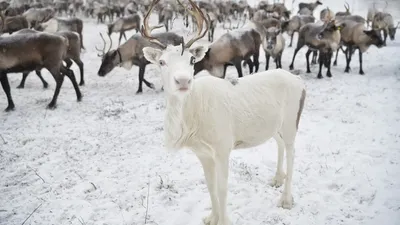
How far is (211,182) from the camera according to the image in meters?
3.31

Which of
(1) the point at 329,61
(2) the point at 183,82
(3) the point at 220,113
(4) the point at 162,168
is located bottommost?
(4) the point at 162,168

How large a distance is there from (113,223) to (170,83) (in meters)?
1.84

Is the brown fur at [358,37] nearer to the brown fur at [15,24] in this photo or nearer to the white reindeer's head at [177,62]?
the white reindeer's head at [177,62]

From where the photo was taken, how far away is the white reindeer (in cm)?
281

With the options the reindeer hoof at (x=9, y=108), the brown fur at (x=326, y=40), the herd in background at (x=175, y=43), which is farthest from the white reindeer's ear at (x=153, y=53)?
the brown fur at (x=326, y=40)

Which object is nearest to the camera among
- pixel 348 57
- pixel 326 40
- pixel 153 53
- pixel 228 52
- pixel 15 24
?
pixel 153 53

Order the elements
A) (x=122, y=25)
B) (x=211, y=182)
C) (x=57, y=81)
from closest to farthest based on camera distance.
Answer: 1. (x=211, y=182)
2. (x=57, y=81)
3. (x=122, y=25)

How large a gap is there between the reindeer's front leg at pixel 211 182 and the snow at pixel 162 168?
0.19 metres

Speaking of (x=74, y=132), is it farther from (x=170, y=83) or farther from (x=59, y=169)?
(x=170, y=83)

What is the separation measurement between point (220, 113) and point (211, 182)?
0.79 meters

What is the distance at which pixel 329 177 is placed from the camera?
4309mm

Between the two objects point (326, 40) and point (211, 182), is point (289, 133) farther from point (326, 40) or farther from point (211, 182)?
point (326, 40)

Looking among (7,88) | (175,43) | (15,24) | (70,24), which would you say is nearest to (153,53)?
(7,88)

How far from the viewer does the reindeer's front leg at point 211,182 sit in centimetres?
325
